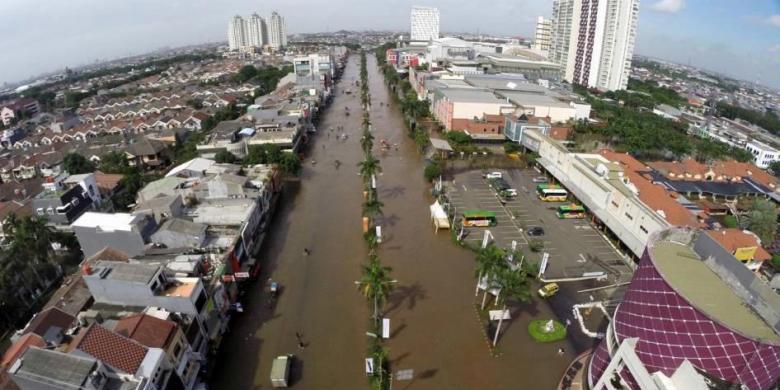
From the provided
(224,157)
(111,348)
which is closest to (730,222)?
(111,348)

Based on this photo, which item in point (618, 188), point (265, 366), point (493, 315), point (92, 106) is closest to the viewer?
point (265, 366)

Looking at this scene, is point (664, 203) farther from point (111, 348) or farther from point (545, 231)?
point (111, 348)

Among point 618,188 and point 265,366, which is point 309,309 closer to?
point 265,366

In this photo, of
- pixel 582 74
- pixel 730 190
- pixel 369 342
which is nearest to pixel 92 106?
pixel 369 342

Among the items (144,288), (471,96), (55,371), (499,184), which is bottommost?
(499,184)

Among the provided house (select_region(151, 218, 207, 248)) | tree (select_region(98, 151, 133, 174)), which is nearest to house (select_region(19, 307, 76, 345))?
house (select_region(151, 218, 207, 248))
